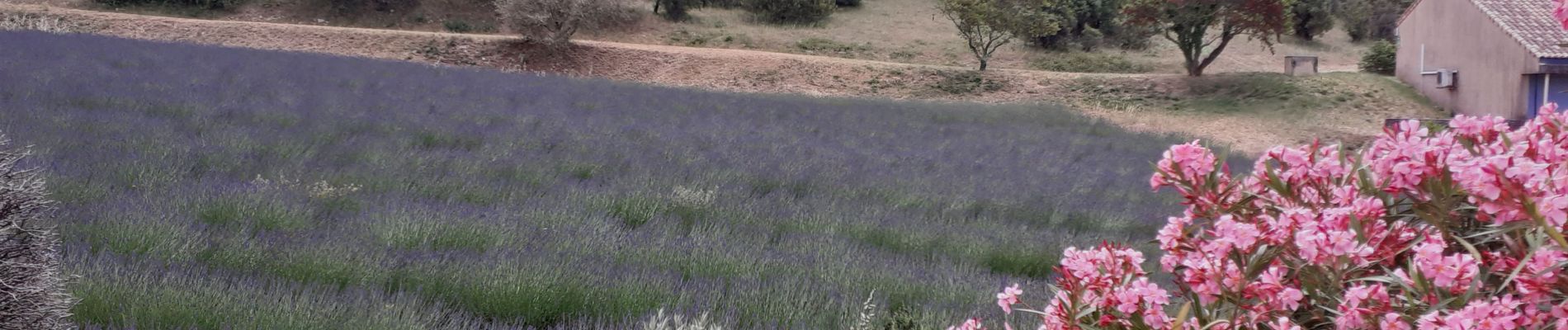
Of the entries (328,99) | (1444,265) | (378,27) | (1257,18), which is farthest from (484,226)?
(378,27)

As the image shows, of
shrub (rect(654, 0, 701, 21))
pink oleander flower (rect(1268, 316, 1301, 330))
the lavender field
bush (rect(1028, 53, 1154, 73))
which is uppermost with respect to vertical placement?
shrub (rect(654, 0, 701, 21))

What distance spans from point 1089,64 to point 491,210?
109 feet

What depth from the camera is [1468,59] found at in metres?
23.7

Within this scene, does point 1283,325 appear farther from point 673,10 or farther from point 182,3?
point 182,3

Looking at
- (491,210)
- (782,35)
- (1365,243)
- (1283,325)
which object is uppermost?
(782,35)

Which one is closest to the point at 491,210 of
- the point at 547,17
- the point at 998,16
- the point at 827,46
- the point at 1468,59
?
the point at 547,17

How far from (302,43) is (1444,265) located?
28.2 meters

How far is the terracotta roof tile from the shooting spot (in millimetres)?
21000

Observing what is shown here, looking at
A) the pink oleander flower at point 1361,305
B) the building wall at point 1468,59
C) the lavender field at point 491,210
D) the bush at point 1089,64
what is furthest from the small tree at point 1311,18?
the pink oleander flower at point 1361,305

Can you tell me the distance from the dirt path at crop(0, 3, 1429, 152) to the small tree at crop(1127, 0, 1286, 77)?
3.59ft

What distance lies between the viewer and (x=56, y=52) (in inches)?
411

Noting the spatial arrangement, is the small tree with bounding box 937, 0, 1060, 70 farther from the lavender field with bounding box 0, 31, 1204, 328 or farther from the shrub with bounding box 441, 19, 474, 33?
the lavender field with bounding box 0, 31, 1204, 328

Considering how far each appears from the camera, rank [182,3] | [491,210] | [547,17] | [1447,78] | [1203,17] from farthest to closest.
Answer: [182,3] < [547,17] < [1203,17] < [1447,78] < [491,210]

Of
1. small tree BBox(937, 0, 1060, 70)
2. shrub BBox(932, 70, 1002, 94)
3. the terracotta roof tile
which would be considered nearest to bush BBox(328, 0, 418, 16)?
small tree BBox(937, 0, 1060, 70)
